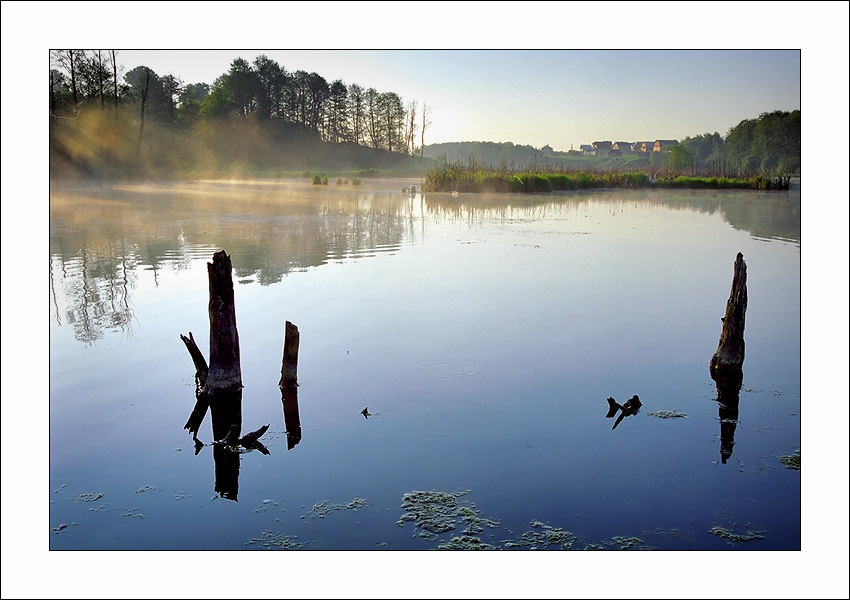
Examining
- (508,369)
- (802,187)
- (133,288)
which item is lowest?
(508,369)

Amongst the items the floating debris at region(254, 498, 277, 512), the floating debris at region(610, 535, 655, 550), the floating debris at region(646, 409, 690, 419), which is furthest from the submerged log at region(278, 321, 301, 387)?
the floating debris at region(610, 535, 655, 550)

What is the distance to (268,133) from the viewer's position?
13.0m

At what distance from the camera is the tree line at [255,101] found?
29.3 feet

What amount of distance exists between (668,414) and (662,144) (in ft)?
22.6

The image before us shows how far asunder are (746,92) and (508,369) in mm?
3865

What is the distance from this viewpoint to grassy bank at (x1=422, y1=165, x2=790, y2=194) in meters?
17.7

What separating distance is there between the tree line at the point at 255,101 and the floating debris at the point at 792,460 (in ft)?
21.4

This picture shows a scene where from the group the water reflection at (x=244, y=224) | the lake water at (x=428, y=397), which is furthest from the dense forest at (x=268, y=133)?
the lake water at (x=428, y=397)

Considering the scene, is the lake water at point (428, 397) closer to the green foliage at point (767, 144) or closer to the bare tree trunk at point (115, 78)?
the green foliage at point (767, 144)

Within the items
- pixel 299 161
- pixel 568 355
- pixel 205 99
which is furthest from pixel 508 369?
pixel 299 161

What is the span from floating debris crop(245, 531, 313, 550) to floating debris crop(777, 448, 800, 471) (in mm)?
3540

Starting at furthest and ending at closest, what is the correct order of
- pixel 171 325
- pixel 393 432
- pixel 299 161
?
pixel 299 161
pixel 171 325
pixel 393 432

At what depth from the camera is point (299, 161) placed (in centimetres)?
1410

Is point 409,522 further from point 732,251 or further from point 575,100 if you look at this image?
point 732,251
